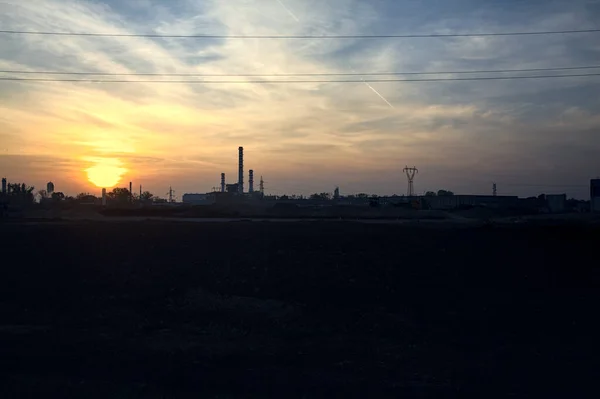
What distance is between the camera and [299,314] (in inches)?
828

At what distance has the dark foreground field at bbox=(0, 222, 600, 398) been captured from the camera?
13156 mm

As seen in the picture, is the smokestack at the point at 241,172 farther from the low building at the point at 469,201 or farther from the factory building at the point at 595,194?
the factory building at the point at 595,194

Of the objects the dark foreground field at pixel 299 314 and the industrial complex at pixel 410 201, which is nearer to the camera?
the dark foreground field at pixel 299 314

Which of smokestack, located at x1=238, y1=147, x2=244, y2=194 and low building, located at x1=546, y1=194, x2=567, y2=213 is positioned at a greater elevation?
smokestack, located at x1=238, y1=147, x2=244, y2=194

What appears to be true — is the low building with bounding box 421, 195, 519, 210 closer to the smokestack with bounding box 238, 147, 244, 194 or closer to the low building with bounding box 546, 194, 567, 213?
the low building with bounding box 546, 194, 567, 213

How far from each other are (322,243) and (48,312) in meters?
15.3

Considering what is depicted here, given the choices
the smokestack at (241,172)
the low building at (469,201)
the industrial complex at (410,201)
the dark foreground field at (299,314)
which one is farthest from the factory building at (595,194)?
the smokestack at (241,172)

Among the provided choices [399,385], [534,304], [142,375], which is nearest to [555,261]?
[534,304]

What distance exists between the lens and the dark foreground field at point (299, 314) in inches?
518

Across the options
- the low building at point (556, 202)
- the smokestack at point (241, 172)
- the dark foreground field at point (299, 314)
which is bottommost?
the dark foreground field at point (299, 314)

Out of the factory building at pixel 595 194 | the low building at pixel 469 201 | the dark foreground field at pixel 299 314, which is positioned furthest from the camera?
the low building at pixel 469 201

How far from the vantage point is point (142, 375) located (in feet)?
43.8

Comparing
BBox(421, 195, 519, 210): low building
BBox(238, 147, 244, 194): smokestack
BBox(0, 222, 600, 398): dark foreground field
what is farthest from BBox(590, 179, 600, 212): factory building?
BBox(238, 147, 244, 194): smokestack

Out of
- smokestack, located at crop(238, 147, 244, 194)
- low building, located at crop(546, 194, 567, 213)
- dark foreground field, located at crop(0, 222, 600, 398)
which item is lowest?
dark foreground field, located at crop(0, 222, 600, 398)
